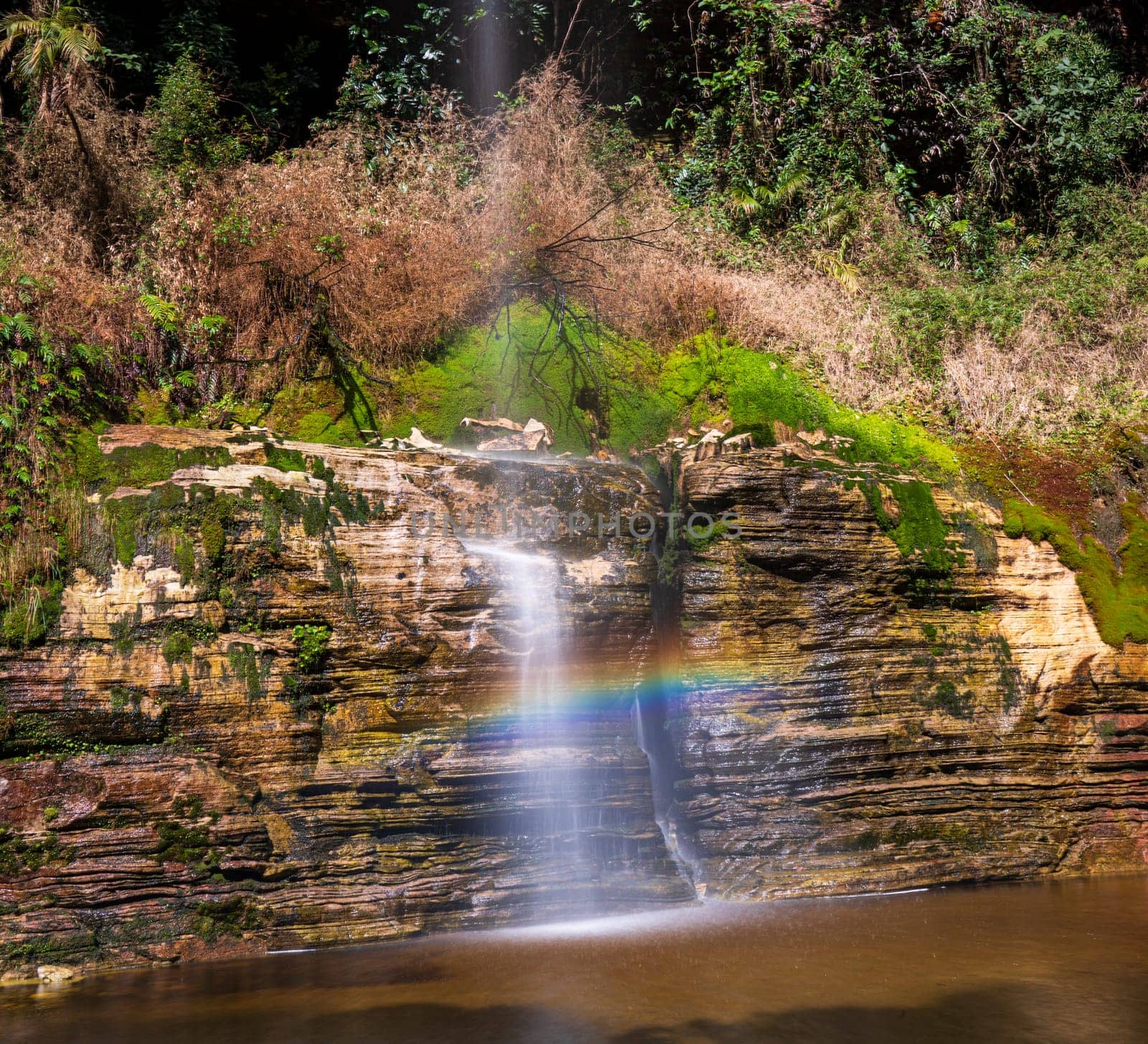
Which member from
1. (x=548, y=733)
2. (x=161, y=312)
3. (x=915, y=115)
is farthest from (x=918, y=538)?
(x=915, y=115)

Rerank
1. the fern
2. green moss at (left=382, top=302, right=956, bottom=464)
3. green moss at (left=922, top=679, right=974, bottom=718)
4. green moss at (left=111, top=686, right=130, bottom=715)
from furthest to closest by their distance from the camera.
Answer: green moss at (left=382, top=302, right=956, bottom=464)
the fern
green moss at (left=922, top=679, right=974, bottom=718)
green moss at (left=111, top=686, right=130, bottom=715)

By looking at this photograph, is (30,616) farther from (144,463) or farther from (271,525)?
(271,525)

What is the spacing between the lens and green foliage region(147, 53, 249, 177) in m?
12.1

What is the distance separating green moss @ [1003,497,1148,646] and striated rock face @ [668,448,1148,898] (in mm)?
170

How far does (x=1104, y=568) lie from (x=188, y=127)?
12579 mm

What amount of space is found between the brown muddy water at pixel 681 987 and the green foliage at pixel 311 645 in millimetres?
2116

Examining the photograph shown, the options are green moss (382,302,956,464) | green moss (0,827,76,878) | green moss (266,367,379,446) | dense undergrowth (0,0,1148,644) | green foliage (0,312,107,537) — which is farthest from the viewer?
green moss (382,302,956,464)

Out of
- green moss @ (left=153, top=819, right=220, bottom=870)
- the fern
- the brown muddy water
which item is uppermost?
the fern

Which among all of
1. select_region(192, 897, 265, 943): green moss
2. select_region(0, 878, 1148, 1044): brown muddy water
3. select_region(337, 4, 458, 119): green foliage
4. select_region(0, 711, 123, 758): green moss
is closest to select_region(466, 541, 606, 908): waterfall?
select_region(0, 878, 1148, 1044): brown muddy water

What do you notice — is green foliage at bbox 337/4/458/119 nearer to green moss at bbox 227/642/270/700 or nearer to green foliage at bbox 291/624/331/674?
green foliage at bbox 291/624/331/674

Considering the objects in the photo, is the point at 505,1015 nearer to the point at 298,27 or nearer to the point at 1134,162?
the point at 298,27

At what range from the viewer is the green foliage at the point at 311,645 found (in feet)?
23.7

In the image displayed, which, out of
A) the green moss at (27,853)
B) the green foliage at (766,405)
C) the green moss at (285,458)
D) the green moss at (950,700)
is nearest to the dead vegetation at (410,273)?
the green foliage at (766,405)

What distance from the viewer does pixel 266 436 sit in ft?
26.1
